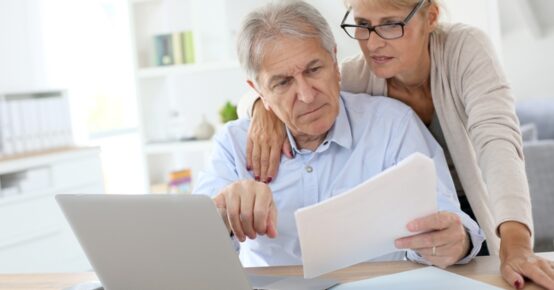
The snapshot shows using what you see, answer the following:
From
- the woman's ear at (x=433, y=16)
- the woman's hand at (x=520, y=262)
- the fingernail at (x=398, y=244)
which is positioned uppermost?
the woman's ear at (x=433, y=16)

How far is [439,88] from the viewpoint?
74.1 inches

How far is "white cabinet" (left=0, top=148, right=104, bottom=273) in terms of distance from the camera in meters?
4.19

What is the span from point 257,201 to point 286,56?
1.43 feet

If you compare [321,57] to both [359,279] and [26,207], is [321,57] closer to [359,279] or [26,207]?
[359,279]

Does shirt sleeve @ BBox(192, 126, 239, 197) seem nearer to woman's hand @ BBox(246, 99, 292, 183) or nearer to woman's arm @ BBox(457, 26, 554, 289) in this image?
woman's hand @ BBox(246, 99, 292, 183)

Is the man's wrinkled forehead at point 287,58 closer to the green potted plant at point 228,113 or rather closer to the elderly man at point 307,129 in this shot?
the elderly man at point 307,129

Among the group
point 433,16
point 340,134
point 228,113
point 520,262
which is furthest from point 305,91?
point 228,113

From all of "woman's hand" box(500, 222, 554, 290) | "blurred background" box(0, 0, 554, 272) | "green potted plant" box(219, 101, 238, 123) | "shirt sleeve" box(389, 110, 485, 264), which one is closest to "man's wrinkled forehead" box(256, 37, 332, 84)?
"shirt sleeve" box(389, 110, 485, 264)

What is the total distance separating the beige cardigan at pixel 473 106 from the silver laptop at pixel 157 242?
0.54 metres

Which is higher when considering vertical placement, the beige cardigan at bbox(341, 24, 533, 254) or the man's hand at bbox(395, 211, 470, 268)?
the beige cardigan at bbox(341, 24, 533, 254)

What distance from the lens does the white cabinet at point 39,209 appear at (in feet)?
13.8

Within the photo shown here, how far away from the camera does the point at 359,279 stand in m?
1.37

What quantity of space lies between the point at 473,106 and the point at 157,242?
89 cm

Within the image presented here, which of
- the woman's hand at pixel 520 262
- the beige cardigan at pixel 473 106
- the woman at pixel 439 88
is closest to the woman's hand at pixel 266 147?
the woman at pixel 439 88
